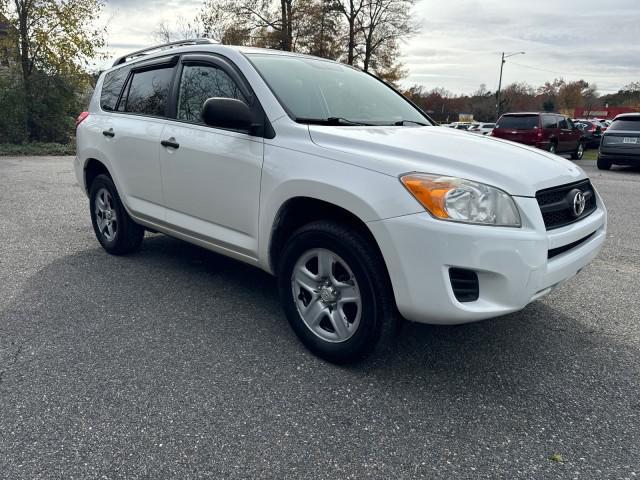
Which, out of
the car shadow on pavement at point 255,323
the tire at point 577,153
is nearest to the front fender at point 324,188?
the car shadow on pavement at point 255,323

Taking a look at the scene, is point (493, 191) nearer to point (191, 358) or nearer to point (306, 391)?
point (306, 391)

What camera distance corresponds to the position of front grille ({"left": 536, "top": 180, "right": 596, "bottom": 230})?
8.77 ft

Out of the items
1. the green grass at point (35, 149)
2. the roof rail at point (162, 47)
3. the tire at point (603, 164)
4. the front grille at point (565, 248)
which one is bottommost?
the green grass at point (35, 149)

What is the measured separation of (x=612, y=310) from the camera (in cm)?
387

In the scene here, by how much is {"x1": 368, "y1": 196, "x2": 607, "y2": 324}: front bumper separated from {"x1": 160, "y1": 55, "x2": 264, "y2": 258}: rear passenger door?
105cm

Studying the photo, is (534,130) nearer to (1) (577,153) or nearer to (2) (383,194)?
(1) (577,153)

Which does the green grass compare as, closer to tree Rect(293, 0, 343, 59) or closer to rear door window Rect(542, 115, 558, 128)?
tree Rect(293, 0, 343, 59)

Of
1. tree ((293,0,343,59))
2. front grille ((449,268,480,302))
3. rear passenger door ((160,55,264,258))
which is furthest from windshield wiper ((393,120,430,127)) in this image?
tree ((293,0,343,59))

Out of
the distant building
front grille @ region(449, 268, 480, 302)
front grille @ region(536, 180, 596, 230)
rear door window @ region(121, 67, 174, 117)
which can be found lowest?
front grille @ region(449, 268, 480, 302)

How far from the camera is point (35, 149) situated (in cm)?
1716

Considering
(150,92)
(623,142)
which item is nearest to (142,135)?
(150,92)

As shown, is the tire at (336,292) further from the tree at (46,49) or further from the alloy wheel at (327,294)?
the tree at (46,49)

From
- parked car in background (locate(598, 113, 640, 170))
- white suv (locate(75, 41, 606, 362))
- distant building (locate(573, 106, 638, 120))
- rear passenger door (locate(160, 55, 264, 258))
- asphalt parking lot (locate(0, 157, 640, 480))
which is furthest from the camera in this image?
distant building (locate(573, 106, 638, 120))

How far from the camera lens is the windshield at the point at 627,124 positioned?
13.6m
